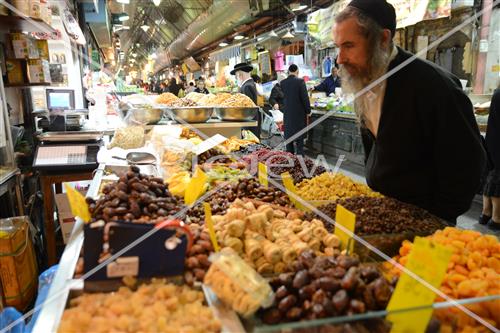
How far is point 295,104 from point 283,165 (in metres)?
5.48

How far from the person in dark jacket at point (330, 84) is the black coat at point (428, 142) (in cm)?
840

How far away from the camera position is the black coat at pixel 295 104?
8195 millimetres

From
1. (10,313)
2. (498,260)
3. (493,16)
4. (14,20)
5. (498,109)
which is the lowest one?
(10,313)

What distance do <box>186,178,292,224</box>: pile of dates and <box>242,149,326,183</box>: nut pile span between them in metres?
0.50

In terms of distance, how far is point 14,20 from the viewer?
364 cm

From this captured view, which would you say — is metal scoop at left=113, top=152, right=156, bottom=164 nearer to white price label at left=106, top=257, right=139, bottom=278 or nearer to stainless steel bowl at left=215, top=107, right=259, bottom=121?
stainless steel bowl at left=215, top=107, right=259, bottom=121

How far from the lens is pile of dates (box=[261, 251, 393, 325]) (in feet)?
3.35

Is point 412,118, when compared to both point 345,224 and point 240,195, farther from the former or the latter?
point 240,195

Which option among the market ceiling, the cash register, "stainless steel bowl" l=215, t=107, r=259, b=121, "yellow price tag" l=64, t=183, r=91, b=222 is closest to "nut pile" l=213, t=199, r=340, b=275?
"yellow price tag" l=64, t=183, r=91, b=222

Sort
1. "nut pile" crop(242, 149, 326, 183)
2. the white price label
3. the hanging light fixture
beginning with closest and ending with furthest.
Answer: the white price label < "nut pile" crop(242, 149, 326, 183) < the hanging light fixture

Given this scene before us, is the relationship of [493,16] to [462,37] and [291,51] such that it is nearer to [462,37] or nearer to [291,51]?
[462,37]

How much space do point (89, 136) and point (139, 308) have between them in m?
3.08

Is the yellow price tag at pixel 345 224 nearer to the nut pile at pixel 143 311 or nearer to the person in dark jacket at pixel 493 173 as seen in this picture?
the nut pile at pixel 143 311

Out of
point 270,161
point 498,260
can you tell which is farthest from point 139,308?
point 270,161
